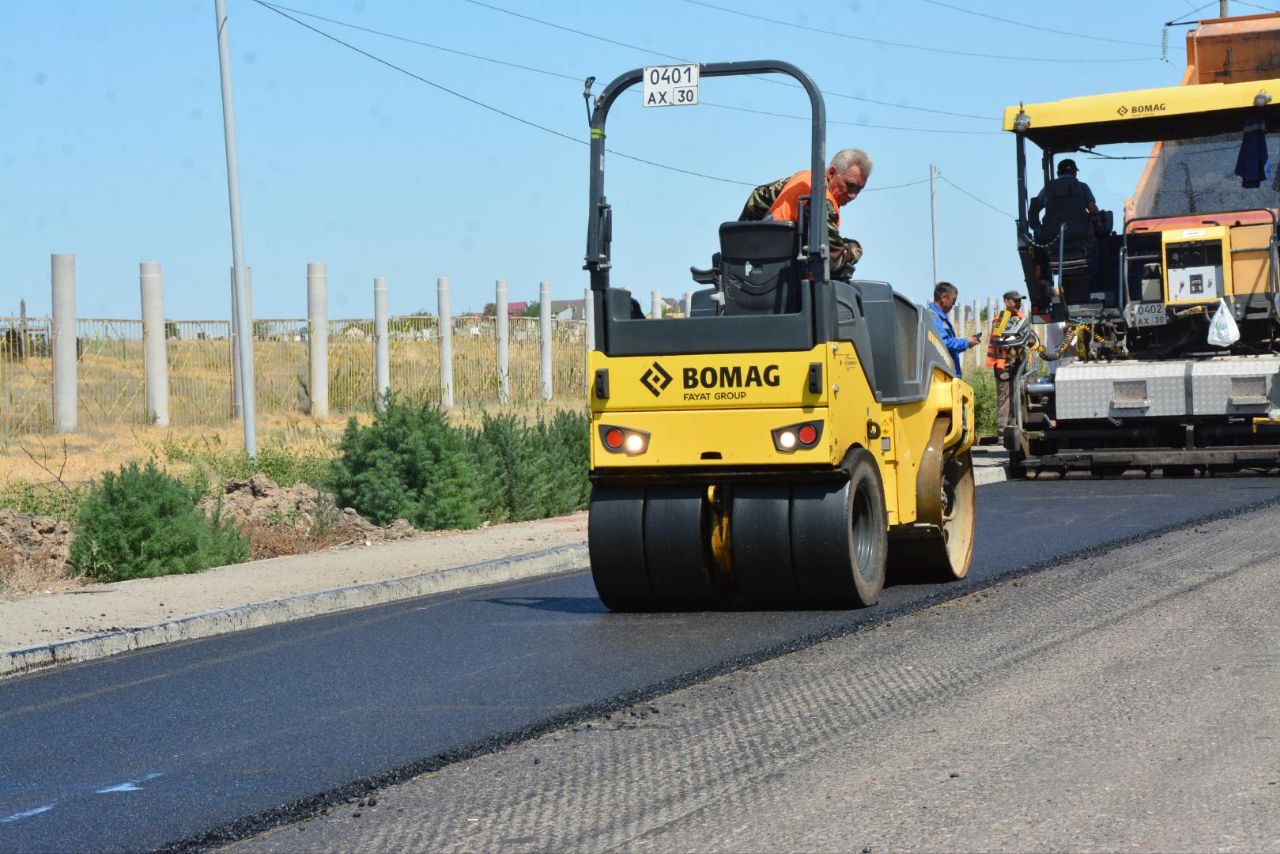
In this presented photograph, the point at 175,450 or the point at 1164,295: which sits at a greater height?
the point at 1164,295

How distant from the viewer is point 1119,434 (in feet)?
61.5

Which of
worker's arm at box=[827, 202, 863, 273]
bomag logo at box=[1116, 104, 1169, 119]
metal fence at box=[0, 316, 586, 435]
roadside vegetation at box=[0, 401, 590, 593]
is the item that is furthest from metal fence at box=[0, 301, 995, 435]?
worker's arm at box=[827, 202, 863, 273]

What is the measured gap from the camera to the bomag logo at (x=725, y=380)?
364 inches

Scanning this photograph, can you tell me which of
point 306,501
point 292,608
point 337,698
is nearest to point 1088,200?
point 306,501

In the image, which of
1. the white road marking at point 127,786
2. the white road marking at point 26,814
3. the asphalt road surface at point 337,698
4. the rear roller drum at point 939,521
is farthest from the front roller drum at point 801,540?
the white road marking at point 26,814

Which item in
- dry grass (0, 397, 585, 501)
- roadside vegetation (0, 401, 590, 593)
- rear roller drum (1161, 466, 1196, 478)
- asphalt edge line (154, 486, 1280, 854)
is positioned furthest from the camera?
dry grass (0, 397, 585, 501)

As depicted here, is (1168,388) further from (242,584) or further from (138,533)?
(138,533)

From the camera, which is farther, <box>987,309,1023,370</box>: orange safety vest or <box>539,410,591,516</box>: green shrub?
<box>987,309,1023,370</box>: orange safety vest

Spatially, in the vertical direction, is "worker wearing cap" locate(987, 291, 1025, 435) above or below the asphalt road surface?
above

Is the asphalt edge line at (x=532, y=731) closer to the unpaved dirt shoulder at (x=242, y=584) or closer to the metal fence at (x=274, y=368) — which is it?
the unpaved dirt shoulder at (x=242, y=584)

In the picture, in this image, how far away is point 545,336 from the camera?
39500 mm

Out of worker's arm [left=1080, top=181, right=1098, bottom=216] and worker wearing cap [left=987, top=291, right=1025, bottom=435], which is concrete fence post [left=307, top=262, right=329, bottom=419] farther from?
worker's arm [left=1080, top=181, right=1098, bottom=216]

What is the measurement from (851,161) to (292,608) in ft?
14.1

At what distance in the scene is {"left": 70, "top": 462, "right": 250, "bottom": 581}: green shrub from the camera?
41.9ft
